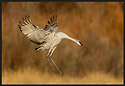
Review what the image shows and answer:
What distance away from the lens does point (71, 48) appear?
7398mm

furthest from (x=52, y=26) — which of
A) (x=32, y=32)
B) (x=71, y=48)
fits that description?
(x=71, y=48)

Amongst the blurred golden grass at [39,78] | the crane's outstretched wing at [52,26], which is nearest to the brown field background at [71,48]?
the blurred golden grass at [39,78]

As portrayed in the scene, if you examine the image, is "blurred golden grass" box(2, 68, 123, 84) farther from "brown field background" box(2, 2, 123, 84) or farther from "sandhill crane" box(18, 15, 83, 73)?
"sandhill crane" box(18, 15, 83, 73)

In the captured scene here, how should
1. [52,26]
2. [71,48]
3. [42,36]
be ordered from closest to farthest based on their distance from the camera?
[42,36] → [52,26] → [71,48]

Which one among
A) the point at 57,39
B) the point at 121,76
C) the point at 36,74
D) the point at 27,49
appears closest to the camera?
the point at 57,39

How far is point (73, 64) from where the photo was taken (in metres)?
7.45

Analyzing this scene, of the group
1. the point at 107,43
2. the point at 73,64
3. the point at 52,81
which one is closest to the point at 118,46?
the point at 107,43

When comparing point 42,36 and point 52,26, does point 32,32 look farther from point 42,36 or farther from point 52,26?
point 52,26

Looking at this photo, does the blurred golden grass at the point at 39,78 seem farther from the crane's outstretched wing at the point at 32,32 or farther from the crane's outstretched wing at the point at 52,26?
the crane's outstretched wing at the point at 32,32

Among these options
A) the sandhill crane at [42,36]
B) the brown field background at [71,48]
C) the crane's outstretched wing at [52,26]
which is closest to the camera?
the sandhill crane at [42,36]

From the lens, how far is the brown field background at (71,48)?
285 inches

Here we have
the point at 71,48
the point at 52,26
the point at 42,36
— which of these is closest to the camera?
the point at 42,36

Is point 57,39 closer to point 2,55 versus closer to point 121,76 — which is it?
point 2,55

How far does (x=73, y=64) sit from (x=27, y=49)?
1143 mm
